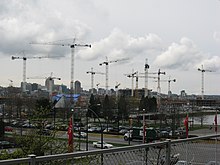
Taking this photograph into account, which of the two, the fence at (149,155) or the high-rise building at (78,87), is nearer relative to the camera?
the fence at (149,155)

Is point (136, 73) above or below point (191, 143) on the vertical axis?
above

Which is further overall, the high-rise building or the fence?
the high-rise building

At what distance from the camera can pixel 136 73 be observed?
144125mm

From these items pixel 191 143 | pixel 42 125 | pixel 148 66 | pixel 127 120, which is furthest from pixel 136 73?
pixel 191 143

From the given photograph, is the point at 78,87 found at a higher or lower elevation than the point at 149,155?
higher

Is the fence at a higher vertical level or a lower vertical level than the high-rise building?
lower

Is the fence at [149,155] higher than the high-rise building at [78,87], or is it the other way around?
the high-rise building at [78,87]

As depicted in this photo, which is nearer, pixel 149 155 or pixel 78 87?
pixel 149 155

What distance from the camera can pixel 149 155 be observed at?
192 inches

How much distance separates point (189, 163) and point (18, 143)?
12384 millimetres

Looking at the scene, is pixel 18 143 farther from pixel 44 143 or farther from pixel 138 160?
pixel 138 160

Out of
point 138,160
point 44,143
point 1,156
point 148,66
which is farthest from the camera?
point 148,66

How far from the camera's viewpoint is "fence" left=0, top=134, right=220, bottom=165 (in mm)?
3644

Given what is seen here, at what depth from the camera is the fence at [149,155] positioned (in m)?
3.64
